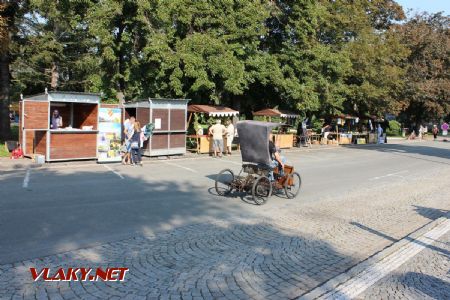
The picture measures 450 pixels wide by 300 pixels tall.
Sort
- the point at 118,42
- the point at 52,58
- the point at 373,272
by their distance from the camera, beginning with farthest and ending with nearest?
the point at 52,58, the point at 118,42, the point at 373,272

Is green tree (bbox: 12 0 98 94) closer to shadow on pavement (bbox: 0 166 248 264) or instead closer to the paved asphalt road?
the paved asphalt road

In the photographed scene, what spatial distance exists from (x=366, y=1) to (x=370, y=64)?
279 inches

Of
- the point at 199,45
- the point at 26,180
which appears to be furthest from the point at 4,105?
the point at 26,180

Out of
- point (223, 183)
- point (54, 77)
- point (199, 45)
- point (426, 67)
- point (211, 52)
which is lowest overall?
point (223, 183)

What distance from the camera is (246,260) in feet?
20.5

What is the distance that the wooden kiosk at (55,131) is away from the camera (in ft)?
51.6

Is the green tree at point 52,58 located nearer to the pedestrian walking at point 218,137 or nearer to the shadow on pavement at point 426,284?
the pedestrian walking at point 218,137

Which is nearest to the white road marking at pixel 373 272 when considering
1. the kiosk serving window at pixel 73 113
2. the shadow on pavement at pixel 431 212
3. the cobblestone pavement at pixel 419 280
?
the cobblestone pavement at pixel 419 280

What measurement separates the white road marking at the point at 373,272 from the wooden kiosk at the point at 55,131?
1299 centimetres

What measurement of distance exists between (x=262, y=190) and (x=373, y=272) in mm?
4889

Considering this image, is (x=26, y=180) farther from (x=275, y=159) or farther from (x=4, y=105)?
(x=4, y=105)

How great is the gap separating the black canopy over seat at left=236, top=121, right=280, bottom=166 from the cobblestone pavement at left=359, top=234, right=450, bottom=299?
452cm

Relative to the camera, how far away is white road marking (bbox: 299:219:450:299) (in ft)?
17.2

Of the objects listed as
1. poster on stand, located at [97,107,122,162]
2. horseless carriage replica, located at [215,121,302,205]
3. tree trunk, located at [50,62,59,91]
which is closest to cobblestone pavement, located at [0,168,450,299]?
horseless carriage replica, located at [215,121,302,205]
